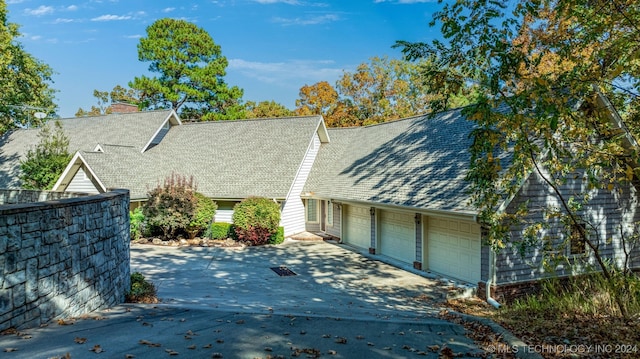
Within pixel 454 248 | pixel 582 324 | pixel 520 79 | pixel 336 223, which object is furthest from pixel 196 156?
pixel 582 324

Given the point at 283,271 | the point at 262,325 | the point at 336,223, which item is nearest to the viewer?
the point at 262,325

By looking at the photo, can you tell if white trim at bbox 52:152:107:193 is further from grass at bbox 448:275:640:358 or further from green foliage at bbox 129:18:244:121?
green foliage at bbox 129:18:244:121

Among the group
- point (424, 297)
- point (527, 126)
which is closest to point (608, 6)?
point (527, 126)

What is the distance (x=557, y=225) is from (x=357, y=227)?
8848 millimetres

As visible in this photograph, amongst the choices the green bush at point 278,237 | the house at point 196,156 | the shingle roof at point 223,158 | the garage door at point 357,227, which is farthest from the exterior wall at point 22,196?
the garage door at point 357,227

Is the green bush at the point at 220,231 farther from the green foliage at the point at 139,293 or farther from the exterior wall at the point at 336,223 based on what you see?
the green foliage at the point at 139,293

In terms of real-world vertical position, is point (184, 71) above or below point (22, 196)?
above

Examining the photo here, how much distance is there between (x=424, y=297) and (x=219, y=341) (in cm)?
742

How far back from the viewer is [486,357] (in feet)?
17.5

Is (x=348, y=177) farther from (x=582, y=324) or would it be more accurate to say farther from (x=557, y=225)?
(x=582, y=324)

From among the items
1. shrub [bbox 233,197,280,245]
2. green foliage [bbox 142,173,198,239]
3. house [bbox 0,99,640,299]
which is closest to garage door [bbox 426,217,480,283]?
house [bbox 0,99,640,299]

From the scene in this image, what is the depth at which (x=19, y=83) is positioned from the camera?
90.6 ft

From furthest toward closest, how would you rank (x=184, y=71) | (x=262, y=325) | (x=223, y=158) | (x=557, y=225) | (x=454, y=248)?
(x=184, y=71) < (x=223, y=158) < (x=454, y=248) < (x=557, y=225) < (x=262, y=325)

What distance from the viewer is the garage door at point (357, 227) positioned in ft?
60.2
